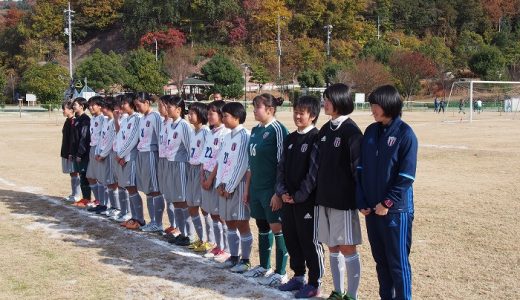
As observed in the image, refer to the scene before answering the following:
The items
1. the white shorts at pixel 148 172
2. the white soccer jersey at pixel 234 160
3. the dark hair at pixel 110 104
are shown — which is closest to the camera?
the white soccer jersey at pixel 234 160

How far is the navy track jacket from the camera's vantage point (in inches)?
167

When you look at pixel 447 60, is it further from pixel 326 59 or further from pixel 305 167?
pixel 305 167

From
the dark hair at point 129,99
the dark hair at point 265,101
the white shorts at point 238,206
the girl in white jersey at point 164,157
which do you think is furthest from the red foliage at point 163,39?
the dark hair at point 265,101

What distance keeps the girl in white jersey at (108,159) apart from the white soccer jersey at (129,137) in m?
0.53

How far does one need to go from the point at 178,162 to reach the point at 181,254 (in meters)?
1.17

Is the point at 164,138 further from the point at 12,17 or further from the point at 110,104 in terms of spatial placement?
the point at 12,17

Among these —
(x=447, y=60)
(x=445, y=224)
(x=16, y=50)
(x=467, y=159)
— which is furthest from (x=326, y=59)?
(x=445, y=224)

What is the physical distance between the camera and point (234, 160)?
5.88m

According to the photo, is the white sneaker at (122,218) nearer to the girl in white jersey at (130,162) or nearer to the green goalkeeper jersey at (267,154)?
the girl in white jersey at (130,162)

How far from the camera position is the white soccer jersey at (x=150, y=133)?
7645mm

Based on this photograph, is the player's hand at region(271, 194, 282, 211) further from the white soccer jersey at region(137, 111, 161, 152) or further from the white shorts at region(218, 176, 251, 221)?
the white soccer jersey at region(137, 111, 161, 152)

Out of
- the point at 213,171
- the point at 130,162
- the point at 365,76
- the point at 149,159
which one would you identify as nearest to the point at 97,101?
the point at 130,162

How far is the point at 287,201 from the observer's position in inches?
198

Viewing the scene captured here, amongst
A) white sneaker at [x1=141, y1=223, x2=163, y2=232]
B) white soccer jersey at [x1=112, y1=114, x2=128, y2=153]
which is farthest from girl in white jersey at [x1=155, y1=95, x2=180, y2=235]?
white soccer jersey at [x1=112, y1=114, x2=128, y2=153]
